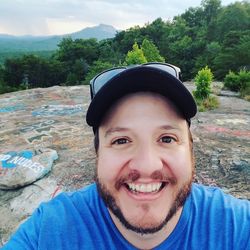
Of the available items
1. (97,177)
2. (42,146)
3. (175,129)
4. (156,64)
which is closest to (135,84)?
(156,64)

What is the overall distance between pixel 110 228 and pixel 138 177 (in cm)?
31

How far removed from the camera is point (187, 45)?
34.7 meters

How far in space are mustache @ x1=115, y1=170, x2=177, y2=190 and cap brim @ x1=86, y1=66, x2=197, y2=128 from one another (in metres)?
0.32

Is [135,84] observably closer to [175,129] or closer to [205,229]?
[175,129]

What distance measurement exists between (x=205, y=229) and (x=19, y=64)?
126 feet

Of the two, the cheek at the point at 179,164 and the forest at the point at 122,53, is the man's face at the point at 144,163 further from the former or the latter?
the forest at the point at 122,53

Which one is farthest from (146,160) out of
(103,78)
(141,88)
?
(103,78)

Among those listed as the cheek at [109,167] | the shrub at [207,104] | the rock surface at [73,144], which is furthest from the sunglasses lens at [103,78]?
the shrub at [207,104]

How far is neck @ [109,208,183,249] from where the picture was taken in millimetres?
1537

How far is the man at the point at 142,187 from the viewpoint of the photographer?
1.51 meters

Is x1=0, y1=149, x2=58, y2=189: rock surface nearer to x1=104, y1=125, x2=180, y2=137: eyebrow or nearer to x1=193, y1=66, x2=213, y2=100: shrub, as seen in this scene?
x1=104, y1=125, x2=180, y2=137: eyebrow

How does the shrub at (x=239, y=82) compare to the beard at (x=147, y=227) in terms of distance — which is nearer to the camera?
the beard at (x=147, y=227)

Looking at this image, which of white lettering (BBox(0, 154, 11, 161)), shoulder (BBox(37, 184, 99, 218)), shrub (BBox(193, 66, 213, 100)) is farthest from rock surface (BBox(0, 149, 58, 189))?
shrub (BBox(193, 66, 213, 100))

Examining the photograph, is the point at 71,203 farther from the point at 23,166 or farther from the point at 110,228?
the point at 23,166
